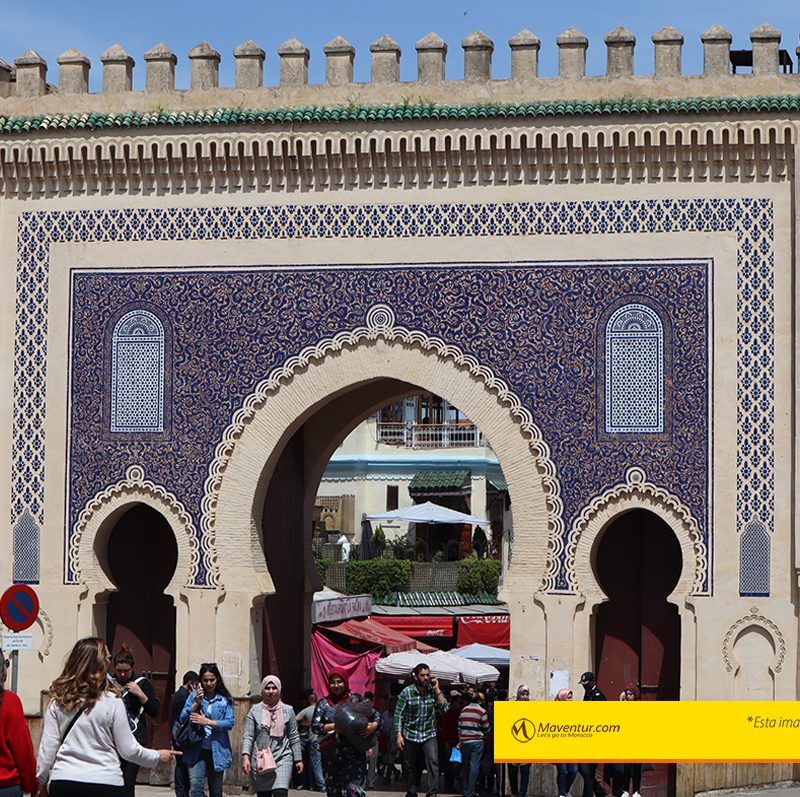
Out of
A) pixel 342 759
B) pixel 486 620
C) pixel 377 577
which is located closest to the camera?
pixel 342 759

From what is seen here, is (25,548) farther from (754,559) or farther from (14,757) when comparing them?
(14,757)

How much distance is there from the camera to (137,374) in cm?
1534

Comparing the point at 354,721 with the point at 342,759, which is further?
the point at 342,759

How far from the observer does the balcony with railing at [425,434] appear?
3578 centimetres

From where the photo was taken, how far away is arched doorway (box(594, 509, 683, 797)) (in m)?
15.0

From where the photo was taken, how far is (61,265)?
15.5m

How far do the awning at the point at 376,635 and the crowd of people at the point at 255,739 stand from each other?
0.86 metres

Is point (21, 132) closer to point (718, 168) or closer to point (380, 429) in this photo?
point (718, 168)

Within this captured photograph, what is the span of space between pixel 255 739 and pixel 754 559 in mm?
4726

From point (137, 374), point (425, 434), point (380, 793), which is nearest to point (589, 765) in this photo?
point (380, 793)

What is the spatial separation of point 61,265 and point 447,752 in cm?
538

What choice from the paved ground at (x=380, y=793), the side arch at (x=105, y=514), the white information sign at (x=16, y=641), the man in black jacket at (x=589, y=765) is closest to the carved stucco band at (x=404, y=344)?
the side arch at (x=105, y=514)

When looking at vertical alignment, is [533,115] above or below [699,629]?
above

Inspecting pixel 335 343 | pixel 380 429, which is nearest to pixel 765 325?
pixel 335 343
